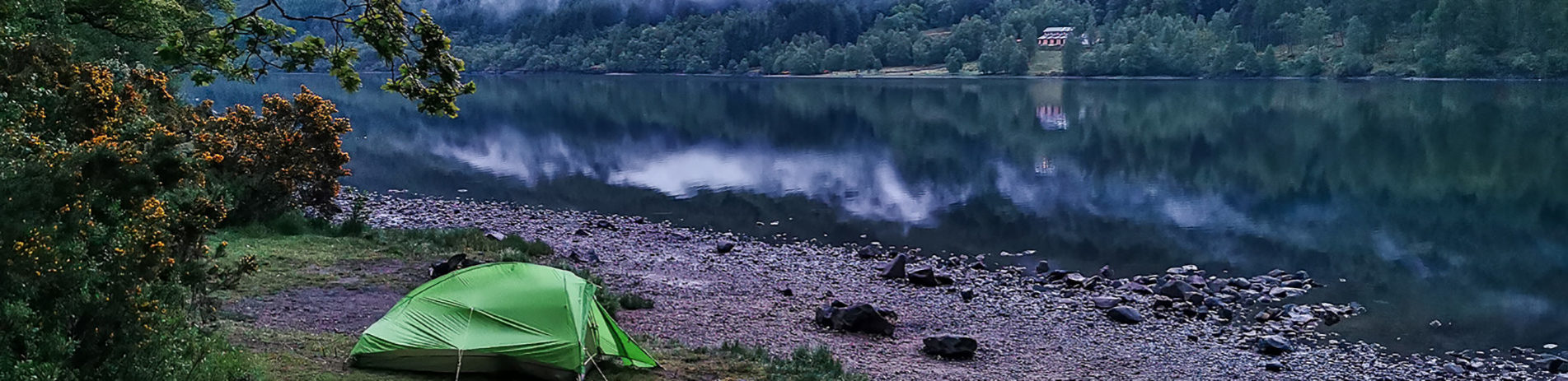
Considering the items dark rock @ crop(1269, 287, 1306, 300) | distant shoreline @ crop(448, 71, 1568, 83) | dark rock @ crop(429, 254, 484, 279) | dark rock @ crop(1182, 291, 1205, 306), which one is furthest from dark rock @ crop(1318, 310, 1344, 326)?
distant shoreline @ crop(448, 71, 1568, 83)

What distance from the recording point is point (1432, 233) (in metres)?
32.4

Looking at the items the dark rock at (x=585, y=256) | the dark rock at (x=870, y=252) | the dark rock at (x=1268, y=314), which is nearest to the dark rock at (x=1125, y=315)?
the dark rock at (x=1268, y=314)

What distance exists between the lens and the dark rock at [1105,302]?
22438 millimetres

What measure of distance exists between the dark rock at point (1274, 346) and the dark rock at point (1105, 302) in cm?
355

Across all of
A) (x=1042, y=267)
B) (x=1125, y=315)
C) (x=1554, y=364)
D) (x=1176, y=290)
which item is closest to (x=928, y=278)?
(x=1042, y=267)

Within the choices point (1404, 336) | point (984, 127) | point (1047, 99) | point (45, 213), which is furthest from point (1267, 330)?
point (1047, 99)

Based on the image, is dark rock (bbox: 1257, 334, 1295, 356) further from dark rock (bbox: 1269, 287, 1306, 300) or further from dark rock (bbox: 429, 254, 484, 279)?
dark rock (bbox: 429, 254, 484, 279)

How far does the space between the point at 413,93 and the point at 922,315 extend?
1422 cm

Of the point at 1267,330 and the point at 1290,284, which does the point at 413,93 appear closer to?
the point at 1267,330

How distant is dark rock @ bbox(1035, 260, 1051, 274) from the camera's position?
26.7 metres

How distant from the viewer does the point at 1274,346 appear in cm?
1881

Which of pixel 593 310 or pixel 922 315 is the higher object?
pixel 593 310

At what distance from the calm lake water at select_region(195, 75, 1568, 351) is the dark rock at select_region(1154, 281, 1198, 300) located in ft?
9.08

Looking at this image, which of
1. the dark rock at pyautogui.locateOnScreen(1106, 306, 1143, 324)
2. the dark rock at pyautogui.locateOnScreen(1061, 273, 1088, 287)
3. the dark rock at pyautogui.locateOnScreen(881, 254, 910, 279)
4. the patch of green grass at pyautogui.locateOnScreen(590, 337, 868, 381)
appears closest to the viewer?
the patch of green grass at pyautogui.locateOnScreen(590, 337, 868, 381)
